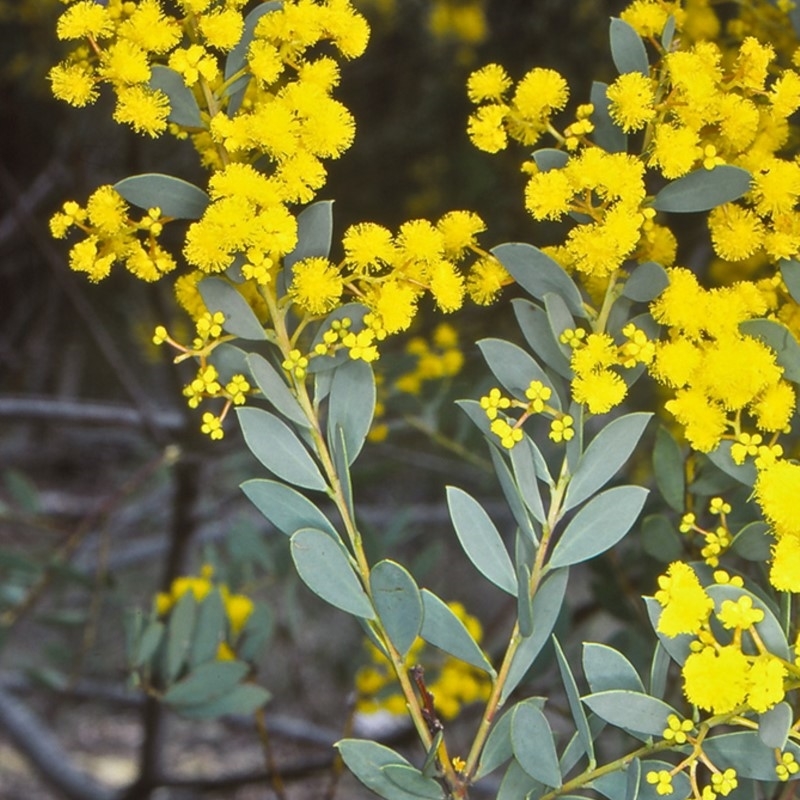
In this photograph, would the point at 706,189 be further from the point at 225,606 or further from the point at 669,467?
the point at 225,606

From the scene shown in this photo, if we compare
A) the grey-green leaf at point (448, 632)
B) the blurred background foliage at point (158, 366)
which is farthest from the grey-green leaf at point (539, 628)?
the blurred background foliage at point (158, 366)

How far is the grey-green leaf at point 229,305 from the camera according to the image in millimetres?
498

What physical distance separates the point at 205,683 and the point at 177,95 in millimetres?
439

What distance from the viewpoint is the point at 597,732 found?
502 millimetres

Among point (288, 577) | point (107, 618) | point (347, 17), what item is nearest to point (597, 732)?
point (347, 17)

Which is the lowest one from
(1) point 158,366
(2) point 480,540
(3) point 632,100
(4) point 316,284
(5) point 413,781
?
(5) point 413,781

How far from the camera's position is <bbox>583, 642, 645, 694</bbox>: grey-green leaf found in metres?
0.47

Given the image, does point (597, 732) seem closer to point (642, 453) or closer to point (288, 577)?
point (288, 577)

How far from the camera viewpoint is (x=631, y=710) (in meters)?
0.46

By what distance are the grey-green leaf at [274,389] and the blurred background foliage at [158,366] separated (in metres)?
0.65

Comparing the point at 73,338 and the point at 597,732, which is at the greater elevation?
the point at 73,338

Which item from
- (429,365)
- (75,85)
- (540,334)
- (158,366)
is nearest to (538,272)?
(540,334)

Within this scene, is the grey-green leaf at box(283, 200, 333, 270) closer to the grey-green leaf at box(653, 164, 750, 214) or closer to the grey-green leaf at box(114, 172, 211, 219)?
the grey-green leaf at box(114, 172, 211, 219)

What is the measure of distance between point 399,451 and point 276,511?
101 centimetres
